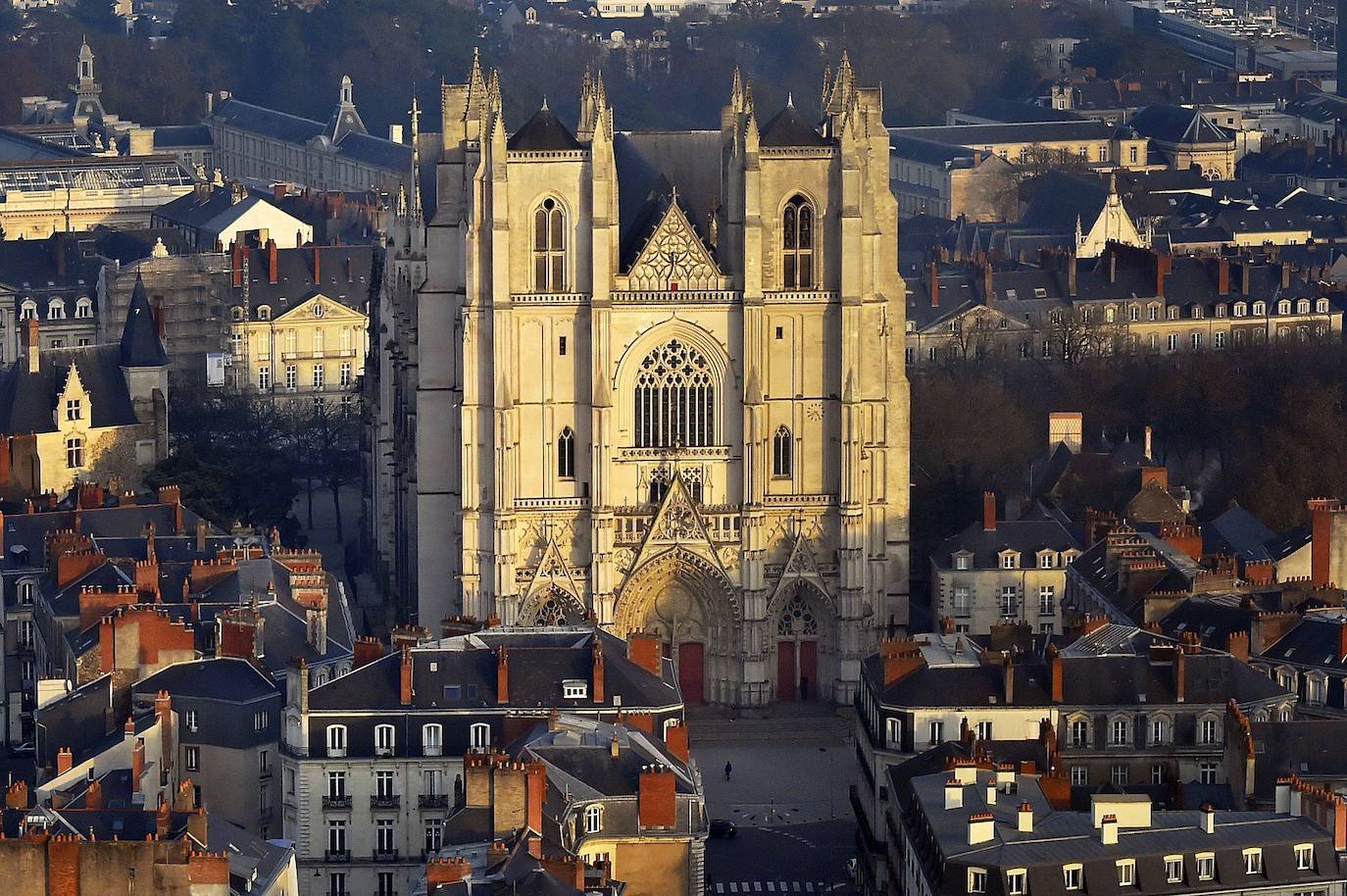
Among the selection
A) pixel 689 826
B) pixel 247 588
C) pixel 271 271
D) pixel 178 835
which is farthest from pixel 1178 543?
pixel 271 271

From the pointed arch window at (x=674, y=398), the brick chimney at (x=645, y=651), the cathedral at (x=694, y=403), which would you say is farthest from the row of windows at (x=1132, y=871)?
the pointed arch window at (x=674, y=398)

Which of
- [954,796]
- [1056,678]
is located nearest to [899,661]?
[1056,678]

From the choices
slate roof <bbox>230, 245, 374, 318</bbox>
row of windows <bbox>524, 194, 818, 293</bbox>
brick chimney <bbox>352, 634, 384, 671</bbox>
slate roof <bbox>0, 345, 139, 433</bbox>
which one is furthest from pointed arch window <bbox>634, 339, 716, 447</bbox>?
slate roof <bbox>230, 245, 374, 318</bbox>

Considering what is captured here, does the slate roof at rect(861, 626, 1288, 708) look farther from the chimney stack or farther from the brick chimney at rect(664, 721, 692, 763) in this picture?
the chimney stack

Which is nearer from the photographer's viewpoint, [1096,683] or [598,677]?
[598,677]

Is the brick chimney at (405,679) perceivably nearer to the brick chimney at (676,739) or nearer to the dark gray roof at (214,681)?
the dark gray roof at (214,681)

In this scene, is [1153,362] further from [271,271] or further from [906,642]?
[906,642]

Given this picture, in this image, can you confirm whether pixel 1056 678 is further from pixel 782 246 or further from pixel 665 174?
pixel 665 174
